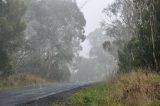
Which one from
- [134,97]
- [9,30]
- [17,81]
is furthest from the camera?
[17,81]

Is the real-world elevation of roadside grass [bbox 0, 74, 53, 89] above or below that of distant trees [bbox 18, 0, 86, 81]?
below

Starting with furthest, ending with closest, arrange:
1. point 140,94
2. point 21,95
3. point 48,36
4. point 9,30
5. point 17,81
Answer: point 48,36 < point 17,81 < point 9,30 < point 21,95 < point 140,94

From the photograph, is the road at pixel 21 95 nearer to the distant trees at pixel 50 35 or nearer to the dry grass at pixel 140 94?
the dry grass at pixel 140 94

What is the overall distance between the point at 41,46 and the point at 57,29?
5051 mm

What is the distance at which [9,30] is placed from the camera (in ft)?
114

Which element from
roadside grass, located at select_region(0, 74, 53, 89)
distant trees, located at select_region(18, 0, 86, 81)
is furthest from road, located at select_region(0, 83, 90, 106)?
distant trees, located at select_region(18, 0, 86, 81)

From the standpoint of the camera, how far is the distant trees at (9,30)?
33.8 metres

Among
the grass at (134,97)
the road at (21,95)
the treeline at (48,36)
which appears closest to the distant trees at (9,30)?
the treeline at (48,36)

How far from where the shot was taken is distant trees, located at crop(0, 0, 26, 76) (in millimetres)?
33750

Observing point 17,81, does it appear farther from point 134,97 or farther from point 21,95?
point 134,97

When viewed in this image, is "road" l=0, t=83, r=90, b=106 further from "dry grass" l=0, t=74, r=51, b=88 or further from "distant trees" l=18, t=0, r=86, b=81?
"distant trees" l=18, t=0, r=86, b=81

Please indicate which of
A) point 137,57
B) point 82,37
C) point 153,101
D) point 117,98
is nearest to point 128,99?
point 117,98

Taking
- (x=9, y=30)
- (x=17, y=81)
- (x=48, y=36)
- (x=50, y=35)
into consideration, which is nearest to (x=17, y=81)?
(x=17, y=81)

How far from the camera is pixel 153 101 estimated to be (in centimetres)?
1144
